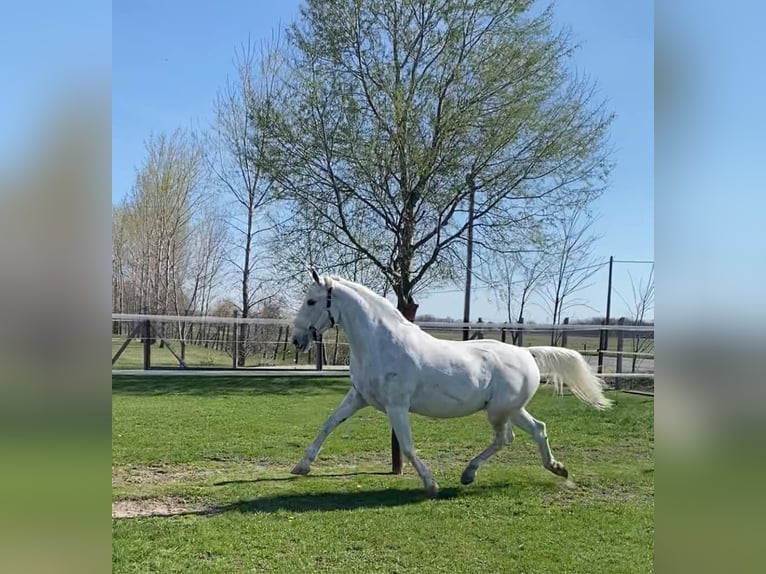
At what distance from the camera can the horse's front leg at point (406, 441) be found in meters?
3.54

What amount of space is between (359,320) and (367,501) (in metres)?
1.14

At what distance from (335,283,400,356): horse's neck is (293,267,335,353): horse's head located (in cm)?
8

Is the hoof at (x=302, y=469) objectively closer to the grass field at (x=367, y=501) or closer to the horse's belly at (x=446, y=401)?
Answer: the grass field at (x=367, y=501)

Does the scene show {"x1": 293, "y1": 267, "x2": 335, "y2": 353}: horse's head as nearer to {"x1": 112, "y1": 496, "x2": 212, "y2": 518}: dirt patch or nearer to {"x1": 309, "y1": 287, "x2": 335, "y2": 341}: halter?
{"x1": 309, "y1": 287, "x2": 335, "y2": 341}: halter

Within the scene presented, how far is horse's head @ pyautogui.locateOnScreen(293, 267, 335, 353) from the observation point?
3566mm

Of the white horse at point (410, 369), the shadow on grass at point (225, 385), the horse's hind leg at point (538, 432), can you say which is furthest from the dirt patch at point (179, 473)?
the shadow on grass at point (225, 385)

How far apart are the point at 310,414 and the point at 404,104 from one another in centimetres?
469

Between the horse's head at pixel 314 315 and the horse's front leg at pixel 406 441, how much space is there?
668 millimetres

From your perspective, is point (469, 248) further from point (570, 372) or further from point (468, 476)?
point (468, 476)

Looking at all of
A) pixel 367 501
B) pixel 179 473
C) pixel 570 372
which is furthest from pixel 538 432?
pixel 179 473

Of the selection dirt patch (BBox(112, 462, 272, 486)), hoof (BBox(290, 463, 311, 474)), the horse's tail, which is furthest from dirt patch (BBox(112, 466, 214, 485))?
the horse's tail
